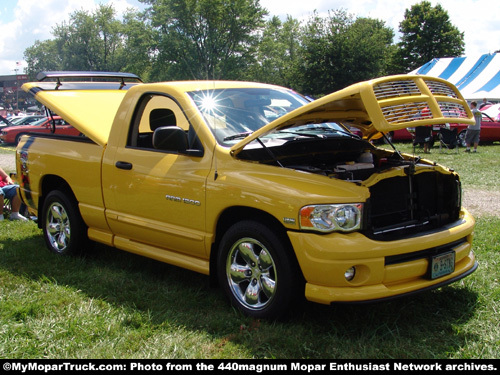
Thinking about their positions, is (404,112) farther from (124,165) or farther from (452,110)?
(124,165)

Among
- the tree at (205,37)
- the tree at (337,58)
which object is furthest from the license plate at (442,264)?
the tree at (205,37)

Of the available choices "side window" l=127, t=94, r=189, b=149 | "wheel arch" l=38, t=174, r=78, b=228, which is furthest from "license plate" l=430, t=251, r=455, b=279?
"wheel arch" l=38, t=174, r=78, b=228

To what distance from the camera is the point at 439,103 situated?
347 centimetres

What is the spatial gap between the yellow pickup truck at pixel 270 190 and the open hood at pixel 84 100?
0.03m

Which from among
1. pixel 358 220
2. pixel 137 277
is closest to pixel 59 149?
pixel 137 277

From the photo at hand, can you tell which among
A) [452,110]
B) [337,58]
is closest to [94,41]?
[337,58]

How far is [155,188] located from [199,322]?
4.03ft

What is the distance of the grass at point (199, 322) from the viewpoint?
3.21m

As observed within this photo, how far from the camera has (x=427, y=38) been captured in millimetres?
50594

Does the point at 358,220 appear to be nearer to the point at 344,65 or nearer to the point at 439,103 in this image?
the point at 439,103

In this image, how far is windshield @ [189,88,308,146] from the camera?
410 centimetres

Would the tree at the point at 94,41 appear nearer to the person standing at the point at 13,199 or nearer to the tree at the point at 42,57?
the tree at the point at 42,57
